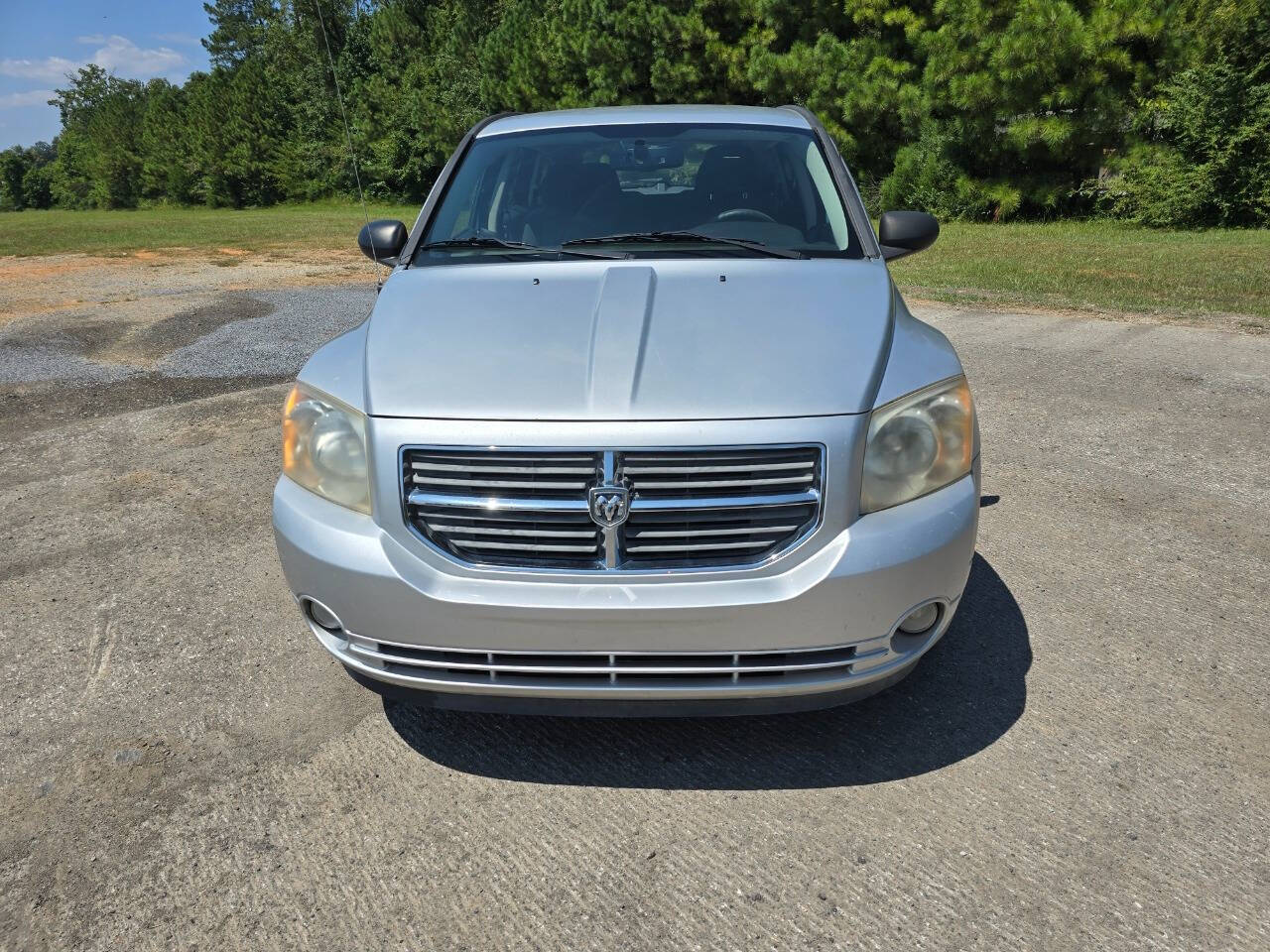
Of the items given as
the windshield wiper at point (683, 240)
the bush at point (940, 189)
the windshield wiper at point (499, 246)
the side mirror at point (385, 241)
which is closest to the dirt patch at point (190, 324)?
the side mirror at point (385, 241)

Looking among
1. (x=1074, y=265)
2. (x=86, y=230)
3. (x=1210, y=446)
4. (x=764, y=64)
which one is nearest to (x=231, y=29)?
(x=86, y=230)

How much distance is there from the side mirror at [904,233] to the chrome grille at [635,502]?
168cm

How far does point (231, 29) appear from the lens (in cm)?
7462

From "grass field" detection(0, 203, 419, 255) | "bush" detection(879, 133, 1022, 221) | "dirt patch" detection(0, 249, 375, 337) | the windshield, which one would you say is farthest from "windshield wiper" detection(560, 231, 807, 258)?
"bush" detection(879, 133, 1022, 221)

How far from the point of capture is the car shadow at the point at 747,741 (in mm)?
2609

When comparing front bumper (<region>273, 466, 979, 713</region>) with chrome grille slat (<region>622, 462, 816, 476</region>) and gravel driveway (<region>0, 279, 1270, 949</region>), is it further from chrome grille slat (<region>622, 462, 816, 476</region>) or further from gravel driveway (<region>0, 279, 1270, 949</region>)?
gravel driveway (<region>0, 279, 1270, 949</region>)

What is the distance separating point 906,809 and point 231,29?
285ft

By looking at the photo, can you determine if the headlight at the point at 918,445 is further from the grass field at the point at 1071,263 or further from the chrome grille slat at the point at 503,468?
the grass field at the point at 1071,263

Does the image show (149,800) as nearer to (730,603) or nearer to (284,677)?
(284,677)

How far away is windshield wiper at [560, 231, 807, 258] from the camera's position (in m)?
3.28

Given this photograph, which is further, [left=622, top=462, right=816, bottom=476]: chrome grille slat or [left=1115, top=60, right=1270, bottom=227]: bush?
[left=1115, top=60, right=1270, bottom=227]: bush

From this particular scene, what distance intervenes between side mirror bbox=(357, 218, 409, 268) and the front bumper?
1.66 metres

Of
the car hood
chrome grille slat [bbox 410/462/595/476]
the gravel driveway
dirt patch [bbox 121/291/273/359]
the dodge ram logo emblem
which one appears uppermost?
the car hood

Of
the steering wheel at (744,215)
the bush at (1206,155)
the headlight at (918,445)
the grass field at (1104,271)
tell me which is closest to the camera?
the headlight at (918,445)
